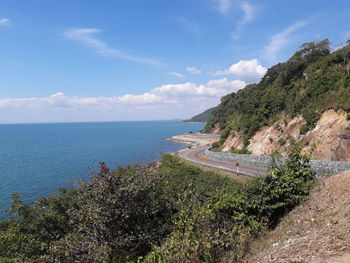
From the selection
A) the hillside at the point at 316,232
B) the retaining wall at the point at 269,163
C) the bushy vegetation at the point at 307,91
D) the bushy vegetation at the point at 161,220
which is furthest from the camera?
the bushy vegetation at the point at 307,91

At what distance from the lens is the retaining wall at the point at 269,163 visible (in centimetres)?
2178

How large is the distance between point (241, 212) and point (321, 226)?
3.10 m

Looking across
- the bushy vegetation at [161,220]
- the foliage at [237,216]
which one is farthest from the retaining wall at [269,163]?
the bushy vegetation at [161,220]

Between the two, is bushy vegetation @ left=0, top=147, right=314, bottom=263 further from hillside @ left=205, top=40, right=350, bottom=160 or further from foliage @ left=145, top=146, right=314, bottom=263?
hillside @ left=205, top=40, right=350, bottom=160

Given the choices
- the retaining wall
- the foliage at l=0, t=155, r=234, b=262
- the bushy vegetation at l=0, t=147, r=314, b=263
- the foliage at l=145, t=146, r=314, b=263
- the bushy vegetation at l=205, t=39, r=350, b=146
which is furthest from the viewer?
the bushy vegetation at l=205, t=39, r=350, b=146

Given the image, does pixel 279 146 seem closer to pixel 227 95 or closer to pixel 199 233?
pixel 199 233

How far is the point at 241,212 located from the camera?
1018cm

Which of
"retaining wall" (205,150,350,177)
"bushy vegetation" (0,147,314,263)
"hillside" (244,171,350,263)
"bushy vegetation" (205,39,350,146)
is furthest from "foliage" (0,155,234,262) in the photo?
"bushy vegetation" (205,39,350,146)

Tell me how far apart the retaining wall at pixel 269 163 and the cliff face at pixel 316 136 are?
2505mm

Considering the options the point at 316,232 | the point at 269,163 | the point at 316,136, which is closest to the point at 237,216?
the point at 316,232

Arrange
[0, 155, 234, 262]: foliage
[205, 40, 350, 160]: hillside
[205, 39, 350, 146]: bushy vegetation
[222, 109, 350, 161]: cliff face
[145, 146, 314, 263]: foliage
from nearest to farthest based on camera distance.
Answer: [145, 146, 314, 263]: foliage → [0, 155, 234, 262]: foliage → [222, 109, 350, 161]: cliff face → [205, 40, 350, 160]: hillside → [205, 39, 350, 146]: bushy vegetation

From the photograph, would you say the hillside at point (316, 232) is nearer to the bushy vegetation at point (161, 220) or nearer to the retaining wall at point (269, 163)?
the bushy vegetation at point (161, 220)

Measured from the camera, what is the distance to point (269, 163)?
21.8m

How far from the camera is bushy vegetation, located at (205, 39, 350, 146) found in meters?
33.9
